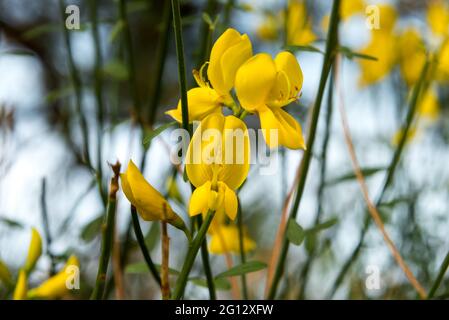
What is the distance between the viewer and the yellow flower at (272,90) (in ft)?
1.37

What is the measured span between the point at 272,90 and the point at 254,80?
23 mm

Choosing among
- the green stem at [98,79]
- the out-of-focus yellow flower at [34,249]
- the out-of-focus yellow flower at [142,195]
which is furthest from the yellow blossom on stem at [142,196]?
the green stem at [98,79]

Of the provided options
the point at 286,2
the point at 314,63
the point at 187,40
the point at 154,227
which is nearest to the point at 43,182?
the point at 154,227

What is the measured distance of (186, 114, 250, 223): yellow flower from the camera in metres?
0.40

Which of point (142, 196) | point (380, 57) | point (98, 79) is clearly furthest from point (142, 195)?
point (380, 57)

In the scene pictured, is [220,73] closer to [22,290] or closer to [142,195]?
[142,195]

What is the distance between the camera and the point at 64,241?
1.01 m

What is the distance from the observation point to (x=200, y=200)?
1.33ft

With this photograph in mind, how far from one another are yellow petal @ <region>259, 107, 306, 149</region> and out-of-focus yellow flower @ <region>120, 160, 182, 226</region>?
0.25 ft

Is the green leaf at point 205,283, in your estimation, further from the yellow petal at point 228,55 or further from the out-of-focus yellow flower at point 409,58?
the out-of-focus yellow flower at point 409,58

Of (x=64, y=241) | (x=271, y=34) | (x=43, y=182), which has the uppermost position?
(x=271, y=34)
